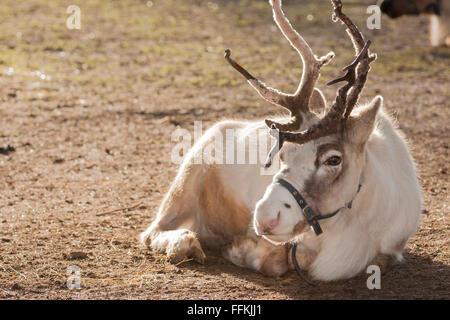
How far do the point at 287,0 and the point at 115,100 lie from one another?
8878 millimetres

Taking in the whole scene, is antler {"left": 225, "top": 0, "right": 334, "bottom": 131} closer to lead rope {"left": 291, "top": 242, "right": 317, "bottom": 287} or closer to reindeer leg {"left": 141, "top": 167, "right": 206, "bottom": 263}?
lead rope {"left": 291, "top": 242, "right": 317, "bottom": 287}

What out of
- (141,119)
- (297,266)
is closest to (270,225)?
(297,266)

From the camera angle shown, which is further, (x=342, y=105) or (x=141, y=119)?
(x=141, y=119)

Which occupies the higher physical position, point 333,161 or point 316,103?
point 316,103

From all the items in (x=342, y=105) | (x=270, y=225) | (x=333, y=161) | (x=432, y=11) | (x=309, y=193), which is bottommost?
(x=270, y=225)

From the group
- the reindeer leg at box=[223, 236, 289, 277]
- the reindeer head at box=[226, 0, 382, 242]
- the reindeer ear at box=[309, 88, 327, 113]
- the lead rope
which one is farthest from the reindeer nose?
the reindeer ear at box=[309, 88, 327, 113]

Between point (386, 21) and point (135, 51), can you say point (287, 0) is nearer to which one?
point (386, 21)

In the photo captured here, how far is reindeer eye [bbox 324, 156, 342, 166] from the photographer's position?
13.1 feet

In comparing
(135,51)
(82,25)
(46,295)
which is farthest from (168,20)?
(46,295)

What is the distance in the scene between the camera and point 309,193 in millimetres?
A: 3973

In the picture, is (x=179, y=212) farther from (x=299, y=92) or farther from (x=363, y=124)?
(x=363, y=124)

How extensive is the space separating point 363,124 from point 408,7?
942cm

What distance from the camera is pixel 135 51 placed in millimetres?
12984

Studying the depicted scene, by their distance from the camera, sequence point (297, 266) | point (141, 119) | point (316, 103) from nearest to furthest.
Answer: point (297, 266), point (316, 103), point (141, 119)
